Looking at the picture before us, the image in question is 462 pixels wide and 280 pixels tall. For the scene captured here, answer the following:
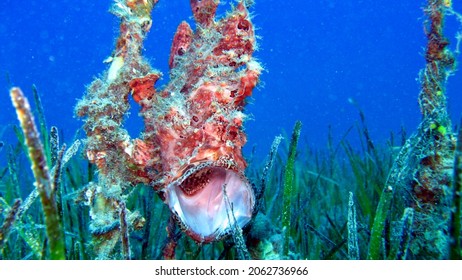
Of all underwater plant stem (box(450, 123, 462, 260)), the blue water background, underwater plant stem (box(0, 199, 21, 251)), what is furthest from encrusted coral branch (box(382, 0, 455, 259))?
the blue water background

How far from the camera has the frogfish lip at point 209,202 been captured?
84.2 inches

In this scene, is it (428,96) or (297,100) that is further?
(297,100)

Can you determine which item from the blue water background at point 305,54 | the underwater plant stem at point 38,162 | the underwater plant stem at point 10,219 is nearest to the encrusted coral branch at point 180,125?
the underwater plant stem at point 10,219

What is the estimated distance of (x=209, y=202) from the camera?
2389mm

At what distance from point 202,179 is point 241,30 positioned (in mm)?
1141

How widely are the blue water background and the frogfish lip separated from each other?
9121 cm

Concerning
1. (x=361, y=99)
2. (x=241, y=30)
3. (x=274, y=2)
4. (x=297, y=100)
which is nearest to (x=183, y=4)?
(x=274, y=2)

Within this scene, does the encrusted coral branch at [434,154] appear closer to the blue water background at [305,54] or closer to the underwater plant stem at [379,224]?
the underwater plant stem at [379,224]

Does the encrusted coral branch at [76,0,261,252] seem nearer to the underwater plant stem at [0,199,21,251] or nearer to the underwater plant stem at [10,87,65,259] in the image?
the underwater plant stem at [0,199,21,251]

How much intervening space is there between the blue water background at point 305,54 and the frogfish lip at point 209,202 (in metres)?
91.2

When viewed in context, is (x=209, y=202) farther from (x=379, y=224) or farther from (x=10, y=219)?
(x=10, y=219)

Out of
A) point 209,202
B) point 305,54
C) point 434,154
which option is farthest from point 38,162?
point 305,54
